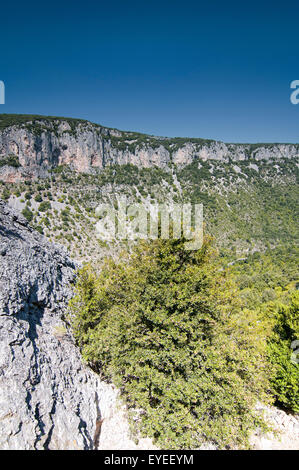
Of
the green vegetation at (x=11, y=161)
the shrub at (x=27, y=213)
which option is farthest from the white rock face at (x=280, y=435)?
the green vegetation at (x=11, y=161)

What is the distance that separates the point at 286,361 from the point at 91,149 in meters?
94.9

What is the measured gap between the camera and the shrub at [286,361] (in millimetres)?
11680

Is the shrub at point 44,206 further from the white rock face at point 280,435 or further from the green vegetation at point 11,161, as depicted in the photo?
the white rock face at point 280,435

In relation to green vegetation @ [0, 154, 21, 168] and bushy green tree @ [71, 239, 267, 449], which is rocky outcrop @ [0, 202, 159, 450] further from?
green vegetation @ [0, 154, 21, 168]

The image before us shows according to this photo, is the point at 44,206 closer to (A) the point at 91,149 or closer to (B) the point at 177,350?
(A) the point at 91,149

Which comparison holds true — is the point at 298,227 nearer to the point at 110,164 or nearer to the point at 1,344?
the point at 110,164

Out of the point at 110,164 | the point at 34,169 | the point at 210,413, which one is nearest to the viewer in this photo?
the point at 210,413

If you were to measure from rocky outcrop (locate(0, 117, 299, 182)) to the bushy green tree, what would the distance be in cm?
7250

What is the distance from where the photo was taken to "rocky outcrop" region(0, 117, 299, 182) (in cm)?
7438

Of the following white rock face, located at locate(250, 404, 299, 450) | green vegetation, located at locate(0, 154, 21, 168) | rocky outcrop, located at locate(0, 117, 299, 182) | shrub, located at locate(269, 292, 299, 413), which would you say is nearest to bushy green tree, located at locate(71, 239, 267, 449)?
white rock face, located at locate(250, 404, 299, 450)

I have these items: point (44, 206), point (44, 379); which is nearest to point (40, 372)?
point (44, 379)
